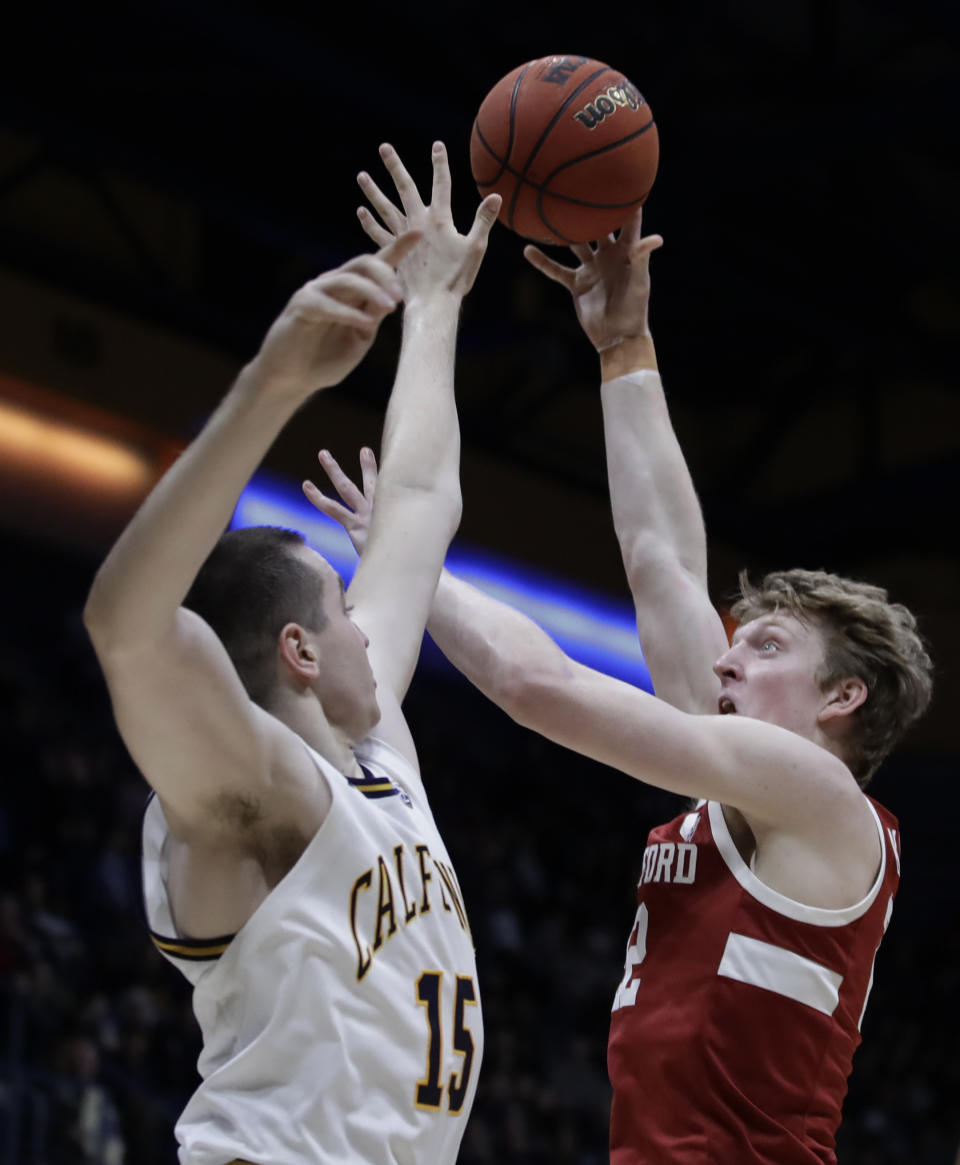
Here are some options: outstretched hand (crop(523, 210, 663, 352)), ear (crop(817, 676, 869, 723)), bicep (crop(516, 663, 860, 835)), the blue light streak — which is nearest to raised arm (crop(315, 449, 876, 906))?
bicep (crop(516, 663, 860, 835))

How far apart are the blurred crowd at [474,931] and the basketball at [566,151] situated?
5896mm

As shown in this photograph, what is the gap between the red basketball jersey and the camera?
132 inches

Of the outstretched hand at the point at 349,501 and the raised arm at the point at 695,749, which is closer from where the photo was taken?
the raised arm at the point at 695,749

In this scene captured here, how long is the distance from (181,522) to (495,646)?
1.26m

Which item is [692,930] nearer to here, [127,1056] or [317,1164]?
[317,1164]

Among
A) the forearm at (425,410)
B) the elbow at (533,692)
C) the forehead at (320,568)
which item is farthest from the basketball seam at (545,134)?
the forehead at (320,568)

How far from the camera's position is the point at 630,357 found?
4445 millimetres

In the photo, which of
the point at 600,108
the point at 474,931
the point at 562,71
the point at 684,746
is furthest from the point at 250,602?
the point at 474,931

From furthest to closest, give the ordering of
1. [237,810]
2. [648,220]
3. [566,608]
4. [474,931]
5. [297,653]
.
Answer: [566,608]
[474,931]
[648,220]
[297,653]
[237,810]

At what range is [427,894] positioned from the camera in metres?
2.92

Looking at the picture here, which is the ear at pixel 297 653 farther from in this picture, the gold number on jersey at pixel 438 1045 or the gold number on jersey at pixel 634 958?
the gold number on jersey at pixel 634 958

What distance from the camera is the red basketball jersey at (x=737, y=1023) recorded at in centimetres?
336

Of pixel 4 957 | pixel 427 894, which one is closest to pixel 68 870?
pixel 4 957

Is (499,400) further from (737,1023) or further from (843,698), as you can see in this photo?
(737,1023)
